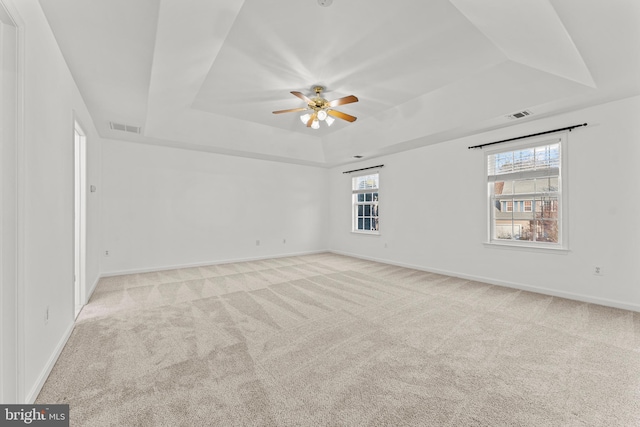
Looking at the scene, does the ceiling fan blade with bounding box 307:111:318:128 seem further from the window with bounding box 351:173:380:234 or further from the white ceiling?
the window with bounding box 351:173:380:234

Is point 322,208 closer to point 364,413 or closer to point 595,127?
point 595,127

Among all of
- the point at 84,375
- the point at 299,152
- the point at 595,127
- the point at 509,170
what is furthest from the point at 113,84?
the point at 595,127

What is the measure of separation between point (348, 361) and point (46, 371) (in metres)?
2.19

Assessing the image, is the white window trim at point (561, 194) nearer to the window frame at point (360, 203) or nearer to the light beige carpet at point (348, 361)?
the light beige carpet at point (348, 361)

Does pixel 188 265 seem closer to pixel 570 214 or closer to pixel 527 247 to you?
pixel 527 247

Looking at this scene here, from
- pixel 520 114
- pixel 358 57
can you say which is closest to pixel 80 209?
pixel 358 57

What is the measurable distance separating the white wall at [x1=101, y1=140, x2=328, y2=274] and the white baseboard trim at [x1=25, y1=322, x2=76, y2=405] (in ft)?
9.75

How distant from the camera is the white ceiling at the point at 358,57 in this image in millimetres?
2086

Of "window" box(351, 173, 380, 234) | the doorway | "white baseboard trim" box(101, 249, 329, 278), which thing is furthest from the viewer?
"window" box(351, 173, 380, 234)

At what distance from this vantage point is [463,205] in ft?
16.0

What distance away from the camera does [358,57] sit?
3.12 metres

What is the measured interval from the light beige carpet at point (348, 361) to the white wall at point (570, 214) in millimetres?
439

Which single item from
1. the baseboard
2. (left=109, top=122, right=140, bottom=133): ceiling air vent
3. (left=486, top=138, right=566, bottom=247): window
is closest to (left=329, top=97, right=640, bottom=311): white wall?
(left=486, top=138, right=566, bottom=247): window

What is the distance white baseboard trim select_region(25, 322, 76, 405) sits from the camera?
163 cm
